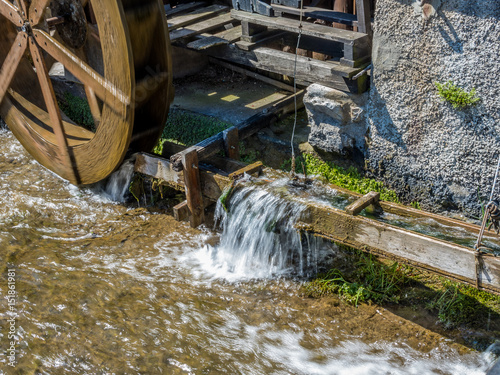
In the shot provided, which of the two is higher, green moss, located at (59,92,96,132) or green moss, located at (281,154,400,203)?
green moss, located at (59,92,96,132)

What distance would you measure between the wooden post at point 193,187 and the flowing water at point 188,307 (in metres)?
0.24

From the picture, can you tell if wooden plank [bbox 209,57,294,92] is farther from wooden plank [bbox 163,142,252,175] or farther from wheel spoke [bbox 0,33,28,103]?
wheel spoke [bbox 0,33,28,103]

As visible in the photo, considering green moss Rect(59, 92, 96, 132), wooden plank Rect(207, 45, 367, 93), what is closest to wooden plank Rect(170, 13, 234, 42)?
wooden plank Rect(207, 45, 367, 93)

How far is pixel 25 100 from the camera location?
5953mm

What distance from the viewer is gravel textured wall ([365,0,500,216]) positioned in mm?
3645

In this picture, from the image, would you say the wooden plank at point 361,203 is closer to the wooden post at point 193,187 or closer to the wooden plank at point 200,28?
the wooden post at point 193,187

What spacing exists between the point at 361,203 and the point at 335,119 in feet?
3.92

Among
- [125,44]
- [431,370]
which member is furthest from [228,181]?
[431,370]

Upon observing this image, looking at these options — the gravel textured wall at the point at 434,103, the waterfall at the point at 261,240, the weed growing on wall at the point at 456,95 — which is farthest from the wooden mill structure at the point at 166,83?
the weed growing on wall at the point at 456,95

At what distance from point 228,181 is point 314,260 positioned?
0.96 metres

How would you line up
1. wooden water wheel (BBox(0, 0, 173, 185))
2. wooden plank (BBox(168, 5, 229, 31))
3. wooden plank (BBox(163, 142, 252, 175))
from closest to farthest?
wooden water wheel (BBox(0, 0, 173, 185))
wooden plank (BBox(163, 142, 252, 175))
wooden plank (BBox(168, 5, 229, 31))

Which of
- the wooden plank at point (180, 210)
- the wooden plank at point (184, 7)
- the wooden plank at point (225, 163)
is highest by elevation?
the wooden plank at point (184, 7)

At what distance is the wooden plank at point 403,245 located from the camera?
3.20 meters

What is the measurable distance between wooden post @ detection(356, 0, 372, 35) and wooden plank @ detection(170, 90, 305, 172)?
1.20 metres
